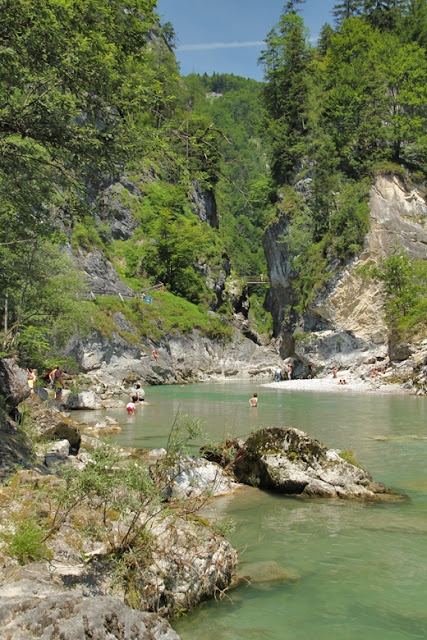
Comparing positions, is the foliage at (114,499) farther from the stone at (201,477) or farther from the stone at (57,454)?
the stone at (57,454)

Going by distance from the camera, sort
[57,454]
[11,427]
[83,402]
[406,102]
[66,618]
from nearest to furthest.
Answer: [66,618]
[11,427]
[57,454]
[83,402]
[406,102]

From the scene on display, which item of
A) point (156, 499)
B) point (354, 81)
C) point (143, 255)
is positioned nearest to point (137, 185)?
point (143, 255)

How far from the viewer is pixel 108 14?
6.78 meters

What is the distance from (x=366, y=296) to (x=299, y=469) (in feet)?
100

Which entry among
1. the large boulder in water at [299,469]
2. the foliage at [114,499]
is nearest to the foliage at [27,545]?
the foliage at [114,499]

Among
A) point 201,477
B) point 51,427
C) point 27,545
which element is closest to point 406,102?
point 51,427

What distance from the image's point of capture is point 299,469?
26.5ft

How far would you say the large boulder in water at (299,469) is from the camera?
7739 mm

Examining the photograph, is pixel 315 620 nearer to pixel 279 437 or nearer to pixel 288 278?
pixel 279 437

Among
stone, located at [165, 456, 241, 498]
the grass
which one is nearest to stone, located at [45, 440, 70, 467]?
stone, located at [165, 456, 241, 498]

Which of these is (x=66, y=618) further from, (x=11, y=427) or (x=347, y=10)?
(x=347, y=10)

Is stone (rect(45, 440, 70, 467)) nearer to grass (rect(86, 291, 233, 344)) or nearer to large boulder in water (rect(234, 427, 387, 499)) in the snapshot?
large boulder in water (rect(234, 427, 387, 499))

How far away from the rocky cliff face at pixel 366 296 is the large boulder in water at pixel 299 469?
2855 cm

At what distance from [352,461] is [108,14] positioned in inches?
340
